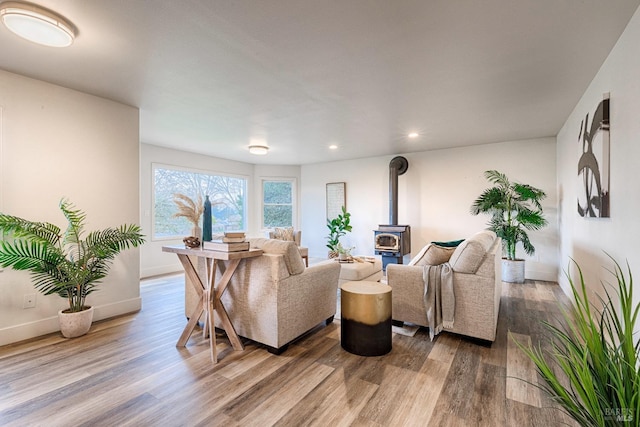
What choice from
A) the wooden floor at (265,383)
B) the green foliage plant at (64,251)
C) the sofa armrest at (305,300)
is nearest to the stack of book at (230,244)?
the sofa armrest at (305,300)

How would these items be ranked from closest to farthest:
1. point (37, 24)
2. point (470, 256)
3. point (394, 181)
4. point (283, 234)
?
point (37, 24), point (470, 256), point (283, 234), point (394, 181)

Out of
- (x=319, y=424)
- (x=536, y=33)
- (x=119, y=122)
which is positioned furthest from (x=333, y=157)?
(x=319, y=424)

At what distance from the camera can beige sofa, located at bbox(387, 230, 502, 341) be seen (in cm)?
257

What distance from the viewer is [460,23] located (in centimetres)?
196

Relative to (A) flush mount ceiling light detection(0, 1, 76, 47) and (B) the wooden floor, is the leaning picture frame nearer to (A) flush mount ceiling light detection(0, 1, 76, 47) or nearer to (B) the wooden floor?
(B) the wooden floor

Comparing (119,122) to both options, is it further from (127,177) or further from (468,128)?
(468,128)

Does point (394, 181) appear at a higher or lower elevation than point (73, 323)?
higher

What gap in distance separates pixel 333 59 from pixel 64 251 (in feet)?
10.3

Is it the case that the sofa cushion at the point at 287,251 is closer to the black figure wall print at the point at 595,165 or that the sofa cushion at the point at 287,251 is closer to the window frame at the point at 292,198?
the black figure wall print at the point at 595,165

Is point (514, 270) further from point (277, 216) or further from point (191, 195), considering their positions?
point (191, 195)

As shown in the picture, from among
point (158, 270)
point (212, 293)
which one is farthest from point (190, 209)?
point (158, 270)

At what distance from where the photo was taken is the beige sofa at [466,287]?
2.57m

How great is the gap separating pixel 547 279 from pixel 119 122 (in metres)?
6.54

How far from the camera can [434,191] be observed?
588 cm
